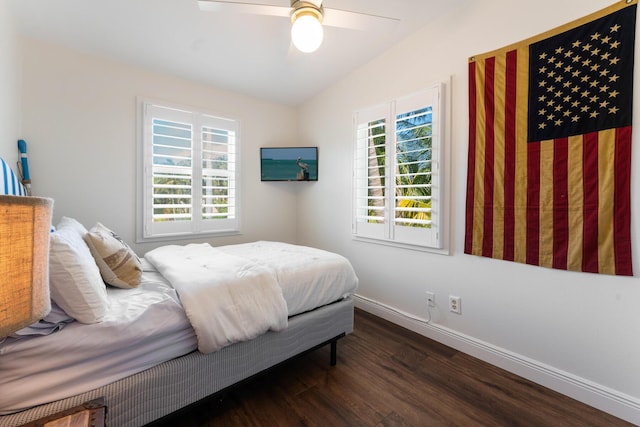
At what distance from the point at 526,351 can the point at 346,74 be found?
3102mm

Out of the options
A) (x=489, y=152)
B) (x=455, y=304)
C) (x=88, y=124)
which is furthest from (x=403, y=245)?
(x=88, y=124)

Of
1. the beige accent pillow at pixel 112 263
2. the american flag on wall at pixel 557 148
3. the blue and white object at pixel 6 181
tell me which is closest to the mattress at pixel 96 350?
the beige accent pillow at pixel 112 263

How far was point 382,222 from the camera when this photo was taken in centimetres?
281

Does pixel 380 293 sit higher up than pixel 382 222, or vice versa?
pixel 382 222

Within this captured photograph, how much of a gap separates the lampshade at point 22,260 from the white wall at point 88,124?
2.58 m

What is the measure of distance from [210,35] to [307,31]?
1.29 metres

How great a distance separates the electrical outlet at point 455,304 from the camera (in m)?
2.25

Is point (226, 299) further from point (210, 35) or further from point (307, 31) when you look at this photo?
point (210, 35)

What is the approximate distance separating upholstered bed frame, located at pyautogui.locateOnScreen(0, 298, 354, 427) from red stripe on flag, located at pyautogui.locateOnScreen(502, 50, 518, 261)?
1365 millimetres

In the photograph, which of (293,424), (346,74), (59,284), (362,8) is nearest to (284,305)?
(293,424)

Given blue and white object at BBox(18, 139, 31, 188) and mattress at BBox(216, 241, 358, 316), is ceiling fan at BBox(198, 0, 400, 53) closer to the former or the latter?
mattress at BBox(216, 241, 358, 316)

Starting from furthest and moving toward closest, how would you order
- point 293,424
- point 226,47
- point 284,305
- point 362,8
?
point 226,47 < point 362,8 < point 284,305 < point 293,424

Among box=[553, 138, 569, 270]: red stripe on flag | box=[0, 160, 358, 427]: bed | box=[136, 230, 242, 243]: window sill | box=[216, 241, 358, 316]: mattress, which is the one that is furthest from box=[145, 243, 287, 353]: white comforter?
box=[553, 138, 569, 270]: red stripe on flag

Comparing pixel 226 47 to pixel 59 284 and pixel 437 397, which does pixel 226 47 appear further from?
pixel 437 397
